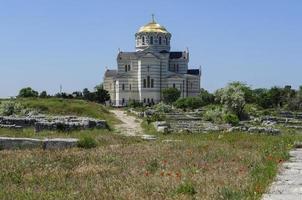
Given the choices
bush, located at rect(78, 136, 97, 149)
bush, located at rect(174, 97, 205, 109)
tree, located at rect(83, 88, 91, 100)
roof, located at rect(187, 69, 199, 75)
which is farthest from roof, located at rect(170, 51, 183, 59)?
A: bush, located at rect(78, 136, 97, 149)

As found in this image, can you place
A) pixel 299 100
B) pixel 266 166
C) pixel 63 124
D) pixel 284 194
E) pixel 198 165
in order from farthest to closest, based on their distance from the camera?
1. pixel 299 100
2. pixel 63 124
3. pixel 198 165
4. pixel 266 166
5. pixel 284 194

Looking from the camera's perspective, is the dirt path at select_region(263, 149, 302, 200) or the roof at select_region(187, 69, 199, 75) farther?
the roof at select_region(187, 69, 199, 75)

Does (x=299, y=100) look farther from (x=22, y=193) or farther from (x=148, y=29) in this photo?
(x=22, y=193)

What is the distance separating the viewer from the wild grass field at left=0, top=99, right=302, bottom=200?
8680 millimetres

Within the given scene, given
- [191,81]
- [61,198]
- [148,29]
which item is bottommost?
[61,198]

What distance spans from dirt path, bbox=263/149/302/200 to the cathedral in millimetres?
98970

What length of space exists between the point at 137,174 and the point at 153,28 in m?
107

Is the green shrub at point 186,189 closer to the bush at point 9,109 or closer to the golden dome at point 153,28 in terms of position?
the bush at point 9,109

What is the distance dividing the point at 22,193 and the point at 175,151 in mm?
7148

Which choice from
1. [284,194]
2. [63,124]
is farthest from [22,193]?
[63,124]

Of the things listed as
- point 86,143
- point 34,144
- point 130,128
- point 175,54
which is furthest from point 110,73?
point 34,144

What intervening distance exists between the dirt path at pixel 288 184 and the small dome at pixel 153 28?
4145 inches

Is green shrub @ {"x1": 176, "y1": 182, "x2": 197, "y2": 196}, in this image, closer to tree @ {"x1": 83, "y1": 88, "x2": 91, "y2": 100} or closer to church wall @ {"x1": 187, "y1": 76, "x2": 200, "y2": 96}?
tree @ {"x1": 83, "y1": 88, "x2": 91, "y2": 100}

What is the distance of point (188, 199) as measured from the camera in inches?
320
